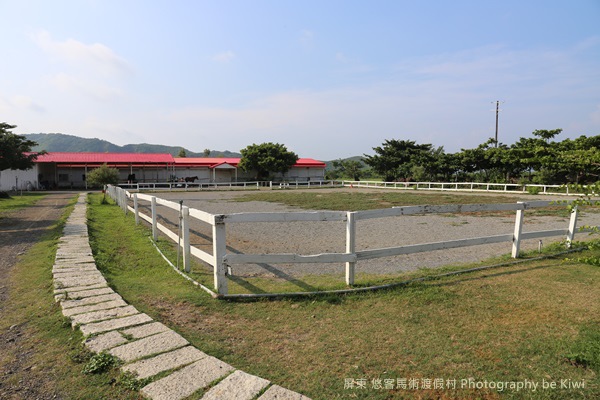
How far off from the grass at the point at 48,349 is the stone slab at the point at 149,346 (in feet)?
0.61

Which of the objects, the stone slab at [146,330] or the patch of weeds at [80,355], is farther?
the stone slab at [146,330]

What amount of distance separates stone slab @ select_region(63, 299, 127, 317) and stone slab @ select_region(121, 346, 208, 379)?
1.38m

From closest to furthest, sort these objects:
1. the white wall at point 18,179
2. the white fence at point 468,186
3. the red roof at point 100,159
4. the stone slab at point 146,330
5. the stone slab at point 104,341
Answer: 1. the stone slab at point 104,341
2. the stone slab at point 146,330
3. the white fence at point 468,186
4. the white wall at point 18,179
5. the red roof at point 100,159

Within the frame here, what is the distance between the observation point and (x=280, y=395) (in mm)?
2375

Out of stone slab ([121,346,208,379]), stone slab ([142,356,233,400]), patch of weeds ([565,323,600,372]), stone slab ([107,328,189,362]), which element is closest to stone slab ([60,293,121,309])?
stone slab ([107,328,189,362])

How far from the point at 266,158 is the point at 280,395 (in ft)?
157

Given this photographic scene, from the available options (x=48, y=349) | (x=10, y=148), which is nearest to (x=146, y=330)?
(x=48, y=349)

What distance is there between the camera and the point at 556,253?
6512mm

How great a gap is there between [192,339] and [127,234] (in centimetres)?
708

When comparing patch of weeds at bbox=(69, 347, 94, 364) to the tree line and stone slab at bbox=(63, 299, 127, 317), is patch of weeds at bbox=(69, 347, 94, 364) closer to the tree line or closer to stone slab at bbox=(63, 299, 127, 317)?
stone slab at bbox=(63, 299, 127, 317)

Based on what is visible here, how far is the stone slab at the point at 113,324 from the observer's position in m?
3.26

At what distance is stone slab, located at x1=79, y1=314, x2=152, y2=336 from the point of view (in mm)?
3262

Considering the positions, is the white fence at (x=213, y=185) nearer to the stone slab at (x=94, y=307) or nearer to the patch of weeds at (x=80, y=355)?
the stone slab at (x=94, y=307)

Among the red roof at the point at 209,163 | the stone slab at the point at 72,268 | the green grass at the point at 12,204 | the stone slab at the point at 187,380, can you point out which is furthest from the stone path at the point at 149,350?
the red roof at the point at 209,163
